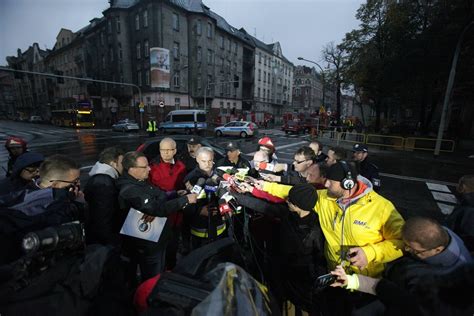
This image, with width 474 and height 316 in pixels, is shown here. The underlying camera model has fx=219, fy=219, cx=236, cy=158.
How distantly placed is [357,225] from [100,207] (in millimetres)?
2593

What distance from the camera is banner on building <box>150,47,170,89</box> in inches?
1147

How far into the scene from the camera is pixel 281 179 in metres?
3.34

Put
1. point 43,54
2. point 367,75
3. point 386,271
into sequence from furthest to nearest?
point 43,54 < point 367,75 < point 386,271

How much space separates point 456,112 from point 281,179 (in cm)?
3135

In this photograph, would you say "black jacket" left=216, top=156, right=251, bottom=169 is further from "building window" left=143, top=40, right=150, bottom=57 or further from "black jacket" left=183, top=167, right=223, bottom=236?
"building window" left=143, top=40, right=150, bottom=57

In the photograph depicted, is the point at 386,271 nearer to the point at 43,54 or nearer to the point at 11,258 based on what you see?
the point at 11,258

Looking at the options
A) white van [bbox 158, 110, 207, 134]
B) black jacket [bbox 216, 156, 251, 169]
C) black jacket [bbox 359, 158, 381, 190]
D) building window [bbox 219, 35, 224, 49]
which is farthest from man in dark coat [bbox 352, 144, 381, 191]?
building window [bbox 219, 35, 224, 49]

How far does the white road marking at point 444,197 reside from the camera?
6.32 metres

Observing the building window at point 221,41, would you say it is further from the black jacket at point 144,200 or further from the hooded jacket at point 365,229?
the hooded jacket at point 365,229

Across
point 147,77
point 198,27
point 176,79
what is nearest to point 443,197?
point 176,79

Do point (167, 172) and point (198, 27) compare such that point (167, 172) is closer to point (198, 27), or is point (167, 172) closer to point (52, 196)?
point (52, 196)

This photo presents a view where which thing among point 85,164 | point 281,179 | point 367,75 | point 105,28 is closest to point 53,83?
point 105,28

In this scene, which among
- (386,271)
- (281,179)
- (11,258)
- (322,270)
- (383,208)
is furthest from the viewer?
(281,179)

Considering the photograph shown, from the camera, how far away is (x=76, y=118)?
105ft
